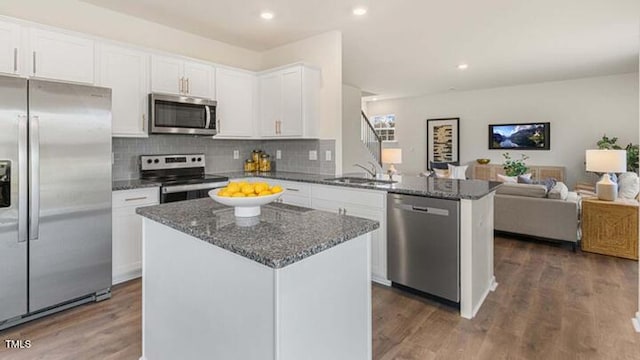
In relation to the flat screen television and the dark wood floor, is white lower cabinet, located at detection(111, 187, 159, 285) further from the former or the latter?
the flat screen television

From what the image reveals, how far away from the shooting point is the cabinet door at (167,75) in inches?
132

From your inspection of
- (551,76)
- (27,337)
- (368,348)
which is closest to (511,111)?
(551,76)

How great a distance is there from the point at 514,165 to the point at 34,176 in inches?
300

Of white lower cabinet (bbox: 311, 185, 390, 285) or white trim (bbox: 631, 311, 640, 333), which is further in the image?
white lower cabinet (bbox: 311, 185, 390, 285)

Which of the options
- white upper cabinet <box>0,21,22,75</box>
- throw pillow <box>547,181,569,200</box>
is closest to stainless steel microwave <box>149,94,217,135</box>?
white upper cabinet <box>0,21,22,75</box>

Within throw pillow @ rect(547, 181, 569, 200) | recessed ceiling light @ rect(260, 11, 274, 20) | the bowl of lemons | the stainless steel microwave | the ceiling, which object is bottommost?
throw pillow @ rect(547, 181, 569, 200)

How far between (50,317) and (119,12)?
2.84 meters

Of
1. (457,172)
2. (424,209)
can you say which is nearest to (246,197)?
(424,209)

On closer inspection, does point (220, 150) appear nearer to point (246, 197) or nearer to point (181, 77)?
point (181, 77)

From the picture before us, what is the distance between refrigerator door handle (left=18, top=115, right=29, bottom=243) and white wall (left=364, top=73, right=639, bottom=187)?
5.08 meters

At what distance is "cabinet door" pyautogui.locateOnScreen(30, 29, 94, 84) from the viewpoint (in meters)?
2.60

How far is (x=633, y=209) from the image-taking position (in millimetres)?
3699

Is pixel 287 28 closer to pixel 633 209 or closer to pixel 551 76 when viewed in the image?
pixel 633 209

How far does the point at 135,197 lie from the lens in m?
3.01
